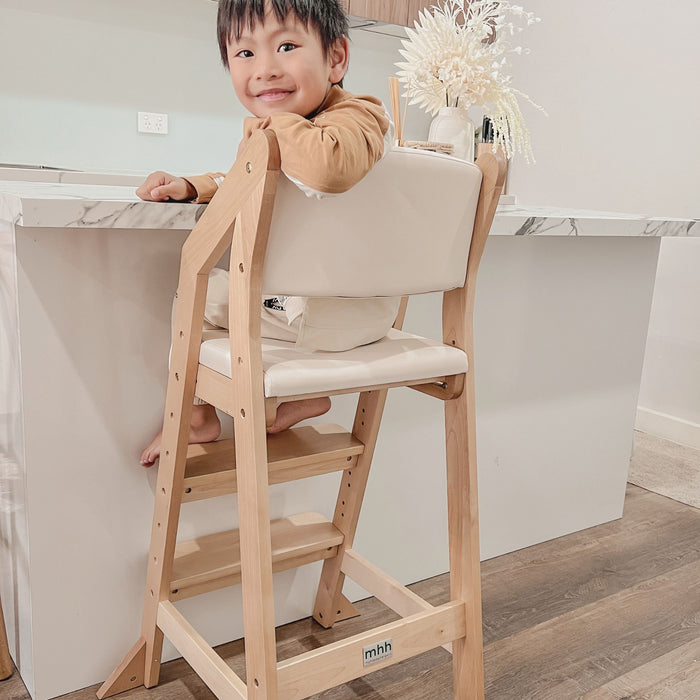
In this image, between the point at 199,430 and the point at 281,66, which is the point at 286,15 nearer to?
the point at 281,66

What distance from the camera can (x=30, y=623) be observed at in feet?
4.38

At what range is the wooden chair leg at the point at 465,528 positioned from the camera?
1.25 meters

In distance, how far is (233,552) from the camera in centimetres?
144

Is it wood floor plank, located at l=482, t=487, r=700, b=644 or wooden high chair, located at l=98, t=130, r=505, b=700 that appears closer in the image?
wooden high chair, located at l=98, t=130, r=505, b=700

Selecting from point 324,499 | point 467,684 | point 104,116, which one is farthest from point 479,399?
point 104,116

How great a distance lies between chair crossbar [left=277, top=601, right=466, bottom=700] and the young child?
1.47 feet

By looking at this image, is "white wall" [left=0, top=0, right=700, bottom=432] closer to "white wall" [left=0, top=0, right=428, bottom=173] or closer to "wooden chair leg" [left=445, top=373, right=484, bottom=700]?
"white wall" [left=0, top=0, right=428, bottom=173]

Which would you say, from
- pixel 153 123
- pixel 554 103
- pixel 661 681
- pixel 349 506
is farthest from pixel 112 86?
pixel 661 681

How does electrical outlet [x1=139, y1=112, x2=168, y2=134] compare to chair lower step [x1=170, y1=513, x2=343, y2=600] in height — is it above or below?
above

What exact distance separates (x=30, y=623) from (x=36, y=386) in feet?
1.40

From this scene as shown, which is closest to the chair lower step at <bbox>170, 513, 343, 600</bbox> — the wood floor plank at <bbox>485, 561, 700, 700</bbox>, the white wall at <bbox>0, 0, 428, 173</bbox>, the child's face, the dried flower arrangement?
the wood floor plank at <bbox>485, 561, 700, 700</bbox>

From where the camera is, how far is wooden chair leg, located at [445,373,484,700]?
4.09 feet

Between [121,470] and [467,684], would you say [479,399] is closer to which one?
[467,684]

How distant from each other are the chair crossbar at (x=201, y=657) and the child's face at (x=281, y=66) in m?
0.82
